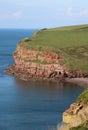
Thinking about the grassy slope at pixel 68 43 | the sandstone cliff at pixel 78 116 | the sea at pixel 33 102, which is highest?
the sandstone cliff at pixel 78 116

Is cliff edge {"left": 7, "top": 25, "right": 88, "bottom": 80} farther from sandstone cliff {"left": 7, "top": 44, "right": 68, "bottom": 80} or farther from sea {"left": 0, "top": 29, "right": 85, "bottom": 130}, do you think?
sea {"left": 0, "top": 29, "right": 85, "bottom": 130}

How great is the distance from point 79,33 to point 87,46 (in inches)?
608

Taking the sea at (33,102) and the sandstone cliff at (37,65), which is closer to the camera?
the sea at (33,102)

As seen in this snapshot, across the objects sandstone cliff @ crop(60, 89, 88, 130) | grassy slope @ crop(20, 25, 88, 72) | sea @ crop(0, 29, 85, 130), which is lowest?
sea @ crop(0, 29, 85, 130)

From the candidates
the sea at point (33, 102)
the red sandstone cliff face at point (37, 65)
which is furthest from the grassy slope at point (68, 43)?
the sea at point (33, 102)

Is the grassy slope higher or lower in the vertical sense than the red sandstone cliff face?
higher

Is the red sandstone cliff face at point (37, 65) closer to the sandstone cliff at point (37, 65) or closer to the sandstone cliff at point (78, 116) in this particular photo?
the sandstone cliff at point (37, 65)

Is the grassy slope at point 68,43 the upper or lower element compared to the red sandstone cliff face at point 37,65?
upper

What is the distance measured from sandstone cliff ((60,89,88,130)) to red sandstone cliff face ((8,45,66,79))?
295ft

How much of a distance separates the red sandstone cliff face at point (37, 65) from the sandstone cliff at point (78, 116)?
90022mm

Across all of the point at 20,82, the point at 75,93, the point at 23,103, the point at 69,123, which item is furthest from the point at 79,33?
the point at 69,123

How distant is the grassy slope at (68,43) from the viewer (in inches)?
4993

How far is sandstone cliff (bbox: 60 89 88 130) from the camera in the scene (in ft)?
101

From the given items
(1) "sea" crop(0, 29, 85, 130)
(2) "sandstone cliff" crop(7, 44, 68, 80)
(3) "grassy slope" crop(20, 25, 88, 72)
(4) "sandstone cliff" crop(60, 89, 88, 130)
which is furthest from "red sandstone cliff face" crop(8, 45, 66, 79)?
(4) "sandstone cliff" crop(60, 89, 88, 130)
